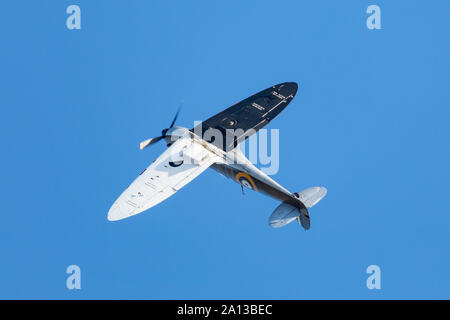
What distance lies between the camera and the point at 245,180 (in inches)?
1426

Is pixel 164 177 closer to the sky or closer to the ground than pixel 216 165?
closer to the ground

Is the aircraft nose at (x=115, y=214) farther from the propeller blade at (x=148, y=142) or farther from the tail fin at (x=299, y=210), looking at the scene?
the tail fin at (x=299, y=210)

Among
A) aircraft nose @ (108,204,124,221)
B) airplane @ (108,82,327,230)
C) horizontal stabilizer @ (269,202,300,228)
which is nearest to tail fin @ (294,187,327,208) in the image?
airplane @ (108,82,327,230)

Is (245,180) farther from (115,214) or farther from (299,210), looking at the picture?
(115,214)

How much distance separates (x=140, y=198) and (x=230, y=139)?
659cm

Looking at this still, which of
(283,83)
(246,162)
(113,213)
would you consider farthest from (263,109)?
(113,213)

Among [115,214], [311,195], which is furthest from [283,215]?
[115,214]

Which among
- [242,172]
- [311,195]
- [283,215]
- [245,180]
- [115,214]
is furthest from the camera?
[245,180]

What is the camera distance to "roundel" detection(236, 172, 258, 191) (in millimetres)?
35938

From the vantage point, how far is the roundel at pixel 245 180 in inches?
1415

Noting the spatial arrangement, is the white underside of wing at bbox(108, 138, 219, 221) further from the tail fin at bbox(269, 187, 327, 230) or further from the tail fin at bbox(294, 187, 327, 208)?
the tail fin at bbox(294, 187, 327, 208)

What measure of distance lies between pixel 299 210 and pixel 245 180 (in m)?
3.33

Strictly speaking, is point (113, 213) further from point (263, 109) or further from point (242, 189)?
point (263, 109)

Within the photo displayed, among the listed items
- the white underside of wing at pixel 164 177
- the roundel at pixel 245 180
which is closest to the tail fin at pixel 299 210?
the roundel at pixel 245 180
